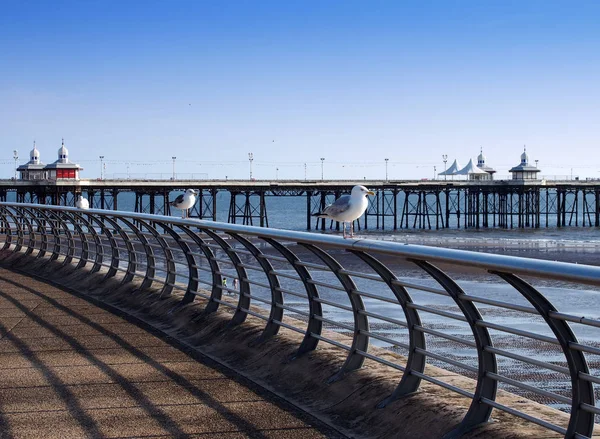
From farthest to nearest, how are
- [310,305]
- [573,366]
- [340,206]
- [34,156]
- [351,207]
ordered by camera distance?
[34,156]
[340,206]
[351,207]
[310,305]
[573,366]

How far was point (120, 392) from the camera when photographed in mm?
5297

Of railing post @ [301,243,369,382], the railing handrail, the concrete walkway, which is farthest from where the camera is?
railing post @ [301,243,369,382]

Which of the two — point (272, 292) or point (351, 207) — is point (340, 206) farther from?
point (272, 292)

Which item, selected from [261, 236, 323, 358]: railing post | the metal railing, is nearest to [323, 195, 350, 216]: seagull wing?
the metal railing

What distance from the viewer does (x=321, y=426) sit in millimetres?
4672

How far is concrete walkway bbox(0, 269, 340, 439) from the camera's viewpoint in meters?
4.55

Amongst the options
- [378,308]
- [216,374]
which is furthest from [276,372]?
[378,308]

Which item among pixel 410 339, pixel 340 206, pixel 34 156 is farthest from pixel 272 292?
pixel 34 156

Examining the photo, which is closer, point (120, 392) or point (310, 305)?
point (120, 392)

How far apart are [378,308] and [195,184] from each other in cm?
5386

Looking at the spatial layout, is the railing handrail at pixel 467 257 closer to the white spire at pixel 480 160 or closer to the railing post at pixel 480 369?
the railing post at pixel 480 369

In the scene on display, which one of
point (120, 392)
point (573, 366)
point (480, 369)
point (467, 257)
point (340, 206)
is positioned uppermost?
point (467, 257)

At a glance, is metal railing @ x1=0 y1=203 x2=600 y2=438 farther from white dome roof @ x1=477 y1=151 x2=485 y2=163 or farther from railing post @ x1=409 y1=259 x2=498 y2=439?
white dome roof @ x1=477 y1=151 x2=485 y2=163

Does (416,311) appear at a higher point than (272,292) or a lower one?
higher
